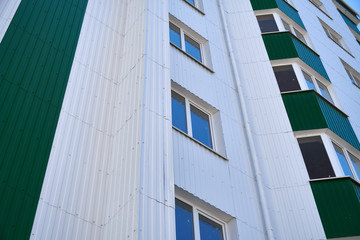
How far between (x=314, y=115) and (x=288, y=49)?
392 cm

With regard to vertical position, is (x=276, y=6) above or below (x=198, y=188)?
above

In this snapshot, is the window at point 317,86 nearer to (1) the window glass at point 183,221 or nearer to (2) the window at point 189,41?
(2) the window at point 189,41

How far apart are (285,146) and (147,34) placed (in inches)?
221

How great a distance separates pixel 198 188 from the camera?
1066 centimetres

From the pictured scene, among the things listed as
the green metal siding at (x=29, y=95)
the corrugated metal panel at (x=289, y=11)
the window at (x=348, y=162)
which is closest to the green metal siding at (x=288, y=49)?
the corrugated metal panel at (x=289, y=11)

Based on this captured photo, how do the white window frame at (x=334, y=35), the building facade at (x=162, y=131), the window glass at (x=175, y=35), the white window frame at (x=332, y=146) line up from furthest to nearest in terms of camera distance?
the white window frame at (x=334, y=35)
the window glass at (x=175, y=35)
the white window frame at (x=332, y=146)
the building facade at (x=162, y=131)

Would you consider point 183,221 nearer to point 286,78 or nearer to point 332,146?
point 332,146

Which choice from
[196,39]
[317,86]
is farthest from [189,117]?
[317,86]

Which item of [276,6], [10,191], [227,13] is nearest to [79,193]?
[10,191]

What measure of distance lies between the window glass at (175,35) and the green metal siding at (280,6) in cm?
590

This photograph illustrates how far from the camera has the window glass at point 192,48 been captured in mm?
15680

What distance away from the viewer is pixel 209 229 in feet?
34.8

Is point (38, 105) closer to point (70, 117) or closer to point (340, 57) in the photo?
point (70, 117)

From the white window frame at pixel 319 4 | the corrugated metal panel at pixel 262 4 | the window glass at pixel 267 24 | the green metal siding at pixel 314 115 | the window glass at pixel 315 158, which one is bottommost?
the window glass at pixel 315 158
